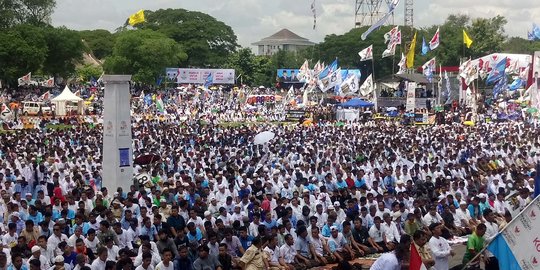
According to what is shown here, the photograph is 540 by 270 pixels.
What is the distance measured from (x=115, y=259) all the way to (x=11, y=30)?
5340cm

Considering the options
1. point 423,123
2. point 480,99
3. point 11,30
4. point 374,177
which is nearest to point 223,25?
point 11,30

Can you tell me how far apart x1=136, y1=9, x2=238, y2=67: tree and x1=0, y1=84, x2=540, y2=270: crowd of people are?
60.7 m

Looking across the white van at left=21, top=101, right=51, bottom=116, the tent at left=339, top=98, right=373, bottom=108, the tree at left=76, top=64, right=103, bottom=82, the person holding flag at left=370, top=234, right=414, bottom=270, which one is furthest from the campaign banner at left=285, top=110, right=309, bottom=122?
the tree at left=76, top=64, right=103, bottom=82

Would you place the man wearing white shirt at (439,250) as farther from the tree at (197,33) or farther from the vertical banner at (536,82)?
the tree at (197,33)

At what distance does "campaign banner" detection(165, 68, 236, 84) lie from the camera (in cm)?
6875

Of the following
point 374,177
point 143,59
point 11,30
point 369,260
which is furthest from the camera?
point 143,59

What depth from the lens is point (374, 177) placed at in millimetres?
19047

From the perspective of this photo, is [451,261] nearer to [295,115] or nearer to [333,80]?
[333,80]

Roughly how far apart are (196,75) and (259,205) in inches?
2196

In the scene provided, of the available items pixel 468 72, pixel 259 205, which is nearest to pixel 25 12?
pixel 468 72

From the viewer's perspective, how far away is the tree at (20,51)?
57.8 metres

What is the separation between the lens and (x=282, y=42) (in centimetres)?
16888

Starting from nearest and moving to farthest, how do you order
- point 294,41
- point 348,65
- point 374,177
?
point 374,177
point 348,65
point 294,41

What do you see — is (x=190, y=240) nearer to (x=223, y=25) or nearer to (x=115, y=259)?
(x=115, y=259)
